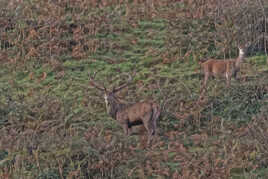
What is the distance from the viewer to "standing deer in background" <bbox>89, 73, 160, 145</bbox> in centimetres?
1370

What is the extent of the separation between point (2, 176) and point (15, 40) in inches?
336

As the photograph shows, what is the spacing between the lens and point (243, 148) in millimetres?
12648

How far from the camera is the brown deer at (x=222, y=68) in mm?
16484

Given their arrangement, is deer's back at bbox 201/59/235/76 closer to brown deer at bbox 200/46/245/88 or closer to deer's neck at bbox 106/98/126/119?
brown deer at bbox 200/46/245/88

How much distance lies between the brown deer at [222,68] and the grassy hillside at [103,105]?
A: 24 cm

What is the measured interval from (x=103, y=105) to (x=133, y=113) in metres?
1.73

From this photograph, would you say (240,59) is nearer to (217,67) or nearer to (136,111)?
(217,67)

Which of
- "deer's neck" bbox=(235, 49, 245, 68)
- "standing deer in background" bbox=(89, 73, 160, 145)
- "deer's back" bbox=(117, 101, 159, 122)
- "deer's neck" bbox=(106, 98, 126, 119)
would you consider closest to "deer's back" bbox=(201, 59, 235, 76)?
"deer's neck" bbox=(235, 49, 245, 68)

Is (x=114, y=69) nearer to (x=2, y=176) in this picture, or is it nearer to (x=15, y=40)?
(x=15, y=40)

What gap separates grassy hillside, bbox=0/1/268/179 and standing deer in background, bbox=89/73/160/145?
0.31 metres

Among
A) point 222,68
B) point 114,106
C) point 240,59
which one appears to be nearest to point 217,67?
point 222,68

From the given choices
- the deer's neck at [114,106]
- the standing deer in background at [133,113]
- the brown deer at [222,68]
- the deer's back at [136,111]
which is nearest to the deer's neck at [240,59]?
the brown deer at [222,68]

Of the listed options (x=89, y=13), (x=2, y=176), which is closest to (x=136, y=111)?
(x=2, y=176)

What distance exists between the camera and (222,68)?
1658 centimetres
